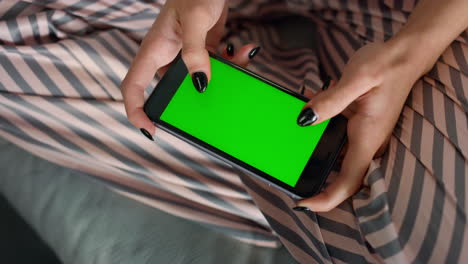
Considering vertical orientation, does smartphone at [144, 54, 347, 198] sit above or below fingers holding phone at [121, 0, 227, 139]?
below

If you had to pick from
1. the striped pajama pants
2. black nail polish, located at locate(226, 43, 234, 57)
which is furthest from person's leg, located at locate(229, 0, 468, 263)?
black nail polish, located at locate(226, 43, 234, 57)

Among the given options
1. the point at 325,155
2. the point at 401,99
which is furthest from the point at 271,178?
the point at 401,99

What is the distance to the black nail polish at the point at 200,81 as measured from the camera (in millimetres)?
469

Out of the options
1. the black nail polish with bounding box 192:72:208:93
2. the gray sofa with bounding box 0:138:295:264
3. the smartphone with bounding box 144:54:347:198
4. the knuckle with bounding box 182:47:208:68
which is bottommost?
the gray sofa with bounding box 0:138:295:264

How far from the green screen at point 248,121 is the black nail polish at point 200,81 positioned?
0.04 ft

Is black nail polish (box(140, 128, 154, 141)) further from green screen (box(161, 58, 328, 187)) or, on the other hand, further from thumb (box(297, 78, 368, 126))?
thumb (box(297, 78, 368, 126))

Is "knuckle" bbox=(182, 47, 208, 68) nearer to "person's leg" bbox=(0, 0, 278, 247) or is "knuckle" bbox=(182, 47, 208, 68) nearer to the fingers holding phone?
the fingers holding phone

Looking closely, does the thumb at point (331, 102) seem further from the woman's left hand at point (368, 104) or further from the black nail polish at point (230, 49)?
the black nail polish at point (230, 49)

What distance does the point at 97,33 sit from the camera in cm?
57

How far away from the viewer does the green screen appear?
479 millimetres

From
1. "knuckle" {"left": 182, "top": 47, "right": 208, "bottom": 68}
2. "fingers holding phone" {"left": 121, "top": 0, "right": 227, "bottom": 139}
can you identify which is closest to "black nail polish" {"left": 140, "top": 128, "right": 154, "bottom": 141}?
"fingers holding phone" {"left": 121, "top": 0, "right": 227, "bottom": 139}

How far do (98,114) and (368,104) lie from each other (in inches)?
13.7

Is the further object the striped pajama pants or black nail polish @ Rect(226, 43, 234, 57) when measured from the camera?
black nail polish @ Rect(226, 43, 234, 57)

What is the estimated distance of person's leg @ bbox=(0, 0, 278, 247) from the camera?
1.78 ft
